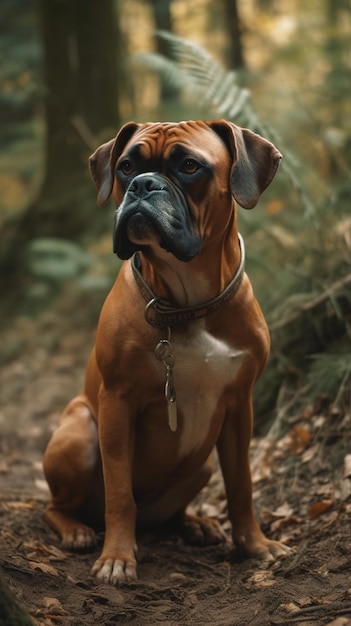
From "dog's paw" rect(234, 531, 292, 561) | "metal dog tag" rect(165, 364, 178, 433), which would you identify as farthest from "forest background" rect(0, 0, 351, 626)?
"metal dog tag" rect(165, 364, 178, 433)

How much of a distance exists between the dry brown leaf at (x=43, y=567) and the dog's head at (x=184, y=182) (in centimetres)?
131

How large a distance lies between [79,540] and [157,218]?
167 cm

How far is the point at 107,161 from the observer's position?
3723mm

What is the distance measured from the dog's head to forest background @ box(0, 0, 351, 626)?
1377mm

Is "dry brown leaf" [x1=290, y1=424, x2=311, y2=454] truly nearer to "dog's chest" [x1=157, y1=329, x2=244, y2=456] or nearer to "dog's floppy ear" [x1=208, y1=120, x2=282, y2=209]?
"dog's chest" [x1=157, y1=329, x2=244, y2=456]

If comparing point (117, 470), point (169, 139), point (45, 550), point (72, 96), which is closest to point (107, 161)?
point (169, 139)

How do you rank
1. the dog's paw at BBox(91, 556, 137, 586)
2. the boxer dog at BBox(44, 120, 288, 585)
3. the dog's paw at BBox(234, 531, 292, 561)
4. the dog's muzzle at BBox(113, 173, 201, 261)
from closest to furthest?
the dog's muzzle at BBox(113, 173, 201, 261) → the boxer dog at BBox(44, 120, 288, 585) → the dog's paw at BBox(91, 556, 137, 586) → the dog's paw at BBox(234, 531, 292, 561)

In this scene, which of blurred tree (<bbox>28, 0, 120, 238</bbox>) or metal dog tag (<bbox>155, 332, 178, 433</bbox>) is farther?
blurred tree (<bbox>28, 0, 120, 238</bbox>)

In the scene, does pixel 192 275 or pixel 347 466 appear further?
pixel 347 466

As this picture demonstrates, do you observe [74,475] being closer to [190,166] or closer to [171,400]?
[171,400]

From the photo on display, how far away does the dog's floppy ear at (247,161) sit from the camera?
3377 mm

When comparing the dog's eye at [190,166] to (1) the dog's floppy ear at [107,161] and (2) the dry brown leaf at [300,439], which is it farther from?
(2) the dry brown leaf at [300,439]

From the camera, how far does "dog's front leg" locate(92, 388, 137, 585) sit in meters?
3.57

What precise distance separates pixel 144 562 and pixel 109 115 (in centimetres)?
662
